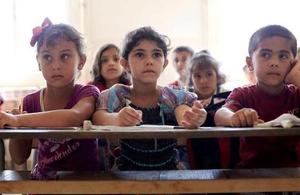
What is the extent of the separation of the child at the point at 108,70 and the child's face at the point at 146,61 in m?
1.00

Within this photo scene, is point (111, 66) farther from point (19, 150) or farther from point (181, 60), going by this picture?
point (19, 150)

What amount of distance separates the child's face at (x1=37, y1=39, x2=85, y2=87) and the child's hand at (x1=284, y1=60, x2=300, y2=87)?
805mm

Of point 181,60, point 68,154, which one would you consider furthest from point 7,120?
point 181,60

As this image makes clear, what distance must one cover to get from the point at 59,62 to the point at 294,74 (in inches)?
34.3

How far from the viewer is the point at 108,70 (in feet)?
9.07

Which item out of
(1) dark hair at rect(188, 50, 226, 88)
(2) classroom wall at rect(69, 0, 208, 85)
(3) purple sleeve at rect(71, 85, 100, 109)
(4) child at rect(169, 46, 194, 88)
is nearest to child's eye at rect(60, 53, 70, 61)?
(3) purple sleeve at rect(71, 85, 100, 109)

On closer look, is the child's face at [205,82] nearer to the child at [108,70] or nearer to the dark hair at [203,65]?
the dark hair at [203,65]

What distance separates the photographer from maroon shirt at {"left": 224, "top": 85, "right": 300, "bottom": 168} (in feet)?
5.05

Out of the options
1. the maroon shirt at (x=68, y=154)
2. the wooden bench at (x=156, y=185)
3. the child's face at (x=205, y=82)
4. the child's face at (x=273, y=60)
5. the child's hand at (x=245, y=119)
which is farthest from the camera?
the child's face at (x=205, y=82)

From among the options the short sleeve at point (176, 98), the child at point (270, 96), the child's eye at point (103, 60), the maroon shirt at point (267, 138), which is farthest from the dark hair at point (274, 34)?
the child's eye at point (103, 60)

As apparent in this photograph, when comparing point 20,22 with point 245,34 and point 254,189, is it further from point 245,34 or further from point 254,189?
point 254,189

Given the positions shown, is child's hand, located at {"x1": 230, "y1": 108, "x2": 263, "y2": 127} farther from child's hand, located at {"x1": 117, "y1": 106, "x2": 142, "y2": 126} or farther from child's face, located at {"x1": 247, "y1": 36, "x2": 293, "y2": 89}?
child's face, located at {"x1": 247, "y1": 36, "x2": 293, "y2": 89}

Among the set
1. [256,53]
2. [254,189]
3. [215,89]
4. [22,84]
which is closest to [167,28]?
[22,84]

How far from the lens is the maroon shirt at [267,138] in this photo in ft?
5.05
